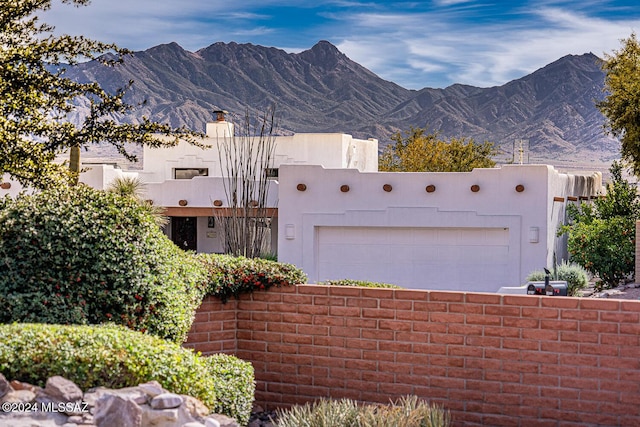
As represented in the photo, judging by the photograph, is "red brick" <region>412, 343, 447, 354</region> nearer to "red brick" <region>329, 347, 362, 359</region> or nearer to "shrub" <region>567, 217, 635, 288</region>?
"red brick" <region>329, 347, 362, 359</region>

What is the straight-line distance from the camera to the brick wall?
852 cm

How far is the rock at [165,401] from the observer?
226 inches

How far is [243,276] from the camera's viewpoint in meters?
9.91

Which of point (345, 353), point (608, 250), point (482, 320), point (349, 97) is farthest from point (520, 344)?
point (349, 97)

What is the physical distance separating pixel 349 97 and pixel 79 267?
167555 mm

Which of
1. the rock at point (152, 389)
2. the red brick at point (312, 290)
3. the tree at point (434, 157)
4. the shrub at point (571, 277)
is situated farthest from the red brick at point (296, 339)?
the tree at point (434, 157)

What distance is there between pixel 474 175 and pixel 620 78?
6.52m

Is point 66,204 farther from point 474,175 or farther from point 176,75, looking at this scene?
point 176,75

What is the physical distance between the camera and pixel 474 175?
24.6 metres

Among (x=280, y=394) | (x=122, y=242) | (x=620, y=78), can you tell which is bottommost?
(x=280, y=394)

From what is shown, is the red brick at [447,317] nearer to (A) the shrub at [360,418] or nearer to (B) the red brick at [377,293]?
(B) the red brick at [377,293]

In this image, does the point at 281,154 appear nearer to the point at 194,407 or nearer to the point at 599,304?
the point at 599,304

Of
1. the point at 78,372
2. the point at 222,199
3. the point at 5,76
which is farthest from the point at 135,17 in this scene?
the point at 78,372

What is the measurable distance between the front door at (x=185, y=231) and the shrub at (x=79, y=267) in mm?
30982
